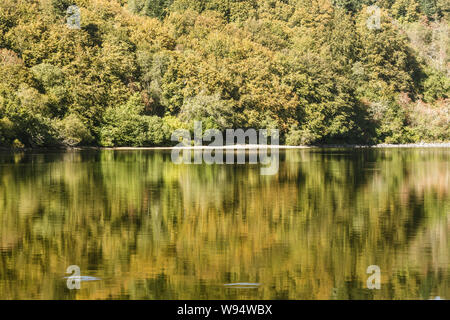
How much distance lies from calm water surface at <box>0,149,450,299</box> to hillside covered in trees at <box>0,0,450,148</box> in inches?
1496

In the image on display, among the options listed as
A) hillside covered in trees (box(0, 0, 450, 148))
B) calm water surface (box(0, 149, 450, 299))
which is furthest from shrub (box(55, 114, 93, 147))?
calm water surface (box(0, 149, 450, 299))

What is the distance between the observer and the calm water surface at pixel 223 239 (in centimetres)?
1184

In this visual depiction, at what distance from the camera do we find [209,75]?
8744 cm

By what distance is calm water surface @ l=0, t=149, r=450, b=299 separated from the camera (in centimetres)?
1184

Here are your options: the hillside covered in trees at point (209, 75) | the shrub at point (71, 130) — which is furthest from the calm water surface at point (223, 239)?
the shrub at point (71, 130)

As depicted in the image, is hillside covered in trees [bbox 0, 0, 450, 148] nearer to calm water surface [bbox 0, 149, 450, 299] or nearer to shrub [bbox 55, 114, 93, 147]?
shrub [bbox 55, 114, 93, 147]

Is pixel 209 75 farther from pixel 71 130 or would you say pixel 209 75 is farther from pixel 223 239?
pixel 223 239

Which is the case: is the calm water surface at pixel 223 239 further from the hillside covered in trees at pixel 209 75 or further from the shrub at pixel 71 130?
the shrub at pixel 71 130

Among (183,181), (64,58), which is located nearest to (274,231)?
(183,181)

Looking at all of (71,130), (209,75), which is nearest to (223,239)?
(71,130)

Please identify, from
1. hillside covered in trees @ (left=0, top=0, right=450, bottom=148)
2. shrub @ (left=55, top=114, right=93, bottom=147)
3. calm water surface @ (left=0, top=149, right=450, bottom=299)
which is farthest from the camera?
hillside covered in trees @ (left=0, top=0, right=450, bottom=148)

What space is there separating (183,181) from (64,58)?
54860 millimetres

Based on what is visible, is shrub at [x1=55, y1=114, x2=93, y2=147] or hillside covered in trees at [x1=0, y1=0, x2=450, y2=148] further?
hillside covered in trees at [x1=0, y1=0, x2=450, y2=148]
